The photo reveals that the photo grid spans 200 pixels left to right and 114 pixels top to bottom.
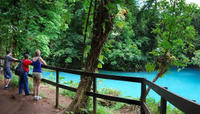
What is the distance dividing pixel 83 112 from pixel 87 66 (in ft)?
3.09

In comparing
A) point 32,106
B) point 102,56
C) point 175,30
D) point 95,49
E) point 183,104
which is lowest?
point 32,106

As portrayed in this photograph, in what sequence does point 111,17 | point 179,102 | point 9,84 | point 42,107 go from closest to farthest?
point 179,102 → point 111,17 → point 42,107 → point 9,84

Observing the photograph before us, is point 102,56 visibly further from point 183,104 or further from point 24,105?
point 24,105

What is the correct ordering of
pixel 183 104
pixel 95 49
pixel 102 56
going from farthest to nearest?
pixel 102 56
pixel 95 49
pixel 183 104

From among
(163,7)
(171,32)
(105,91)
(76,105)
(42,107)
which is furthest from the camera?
(105,91)

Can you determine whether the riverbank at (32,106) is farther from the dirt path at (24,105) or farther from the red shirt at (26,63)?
the red shirt at (26,63)

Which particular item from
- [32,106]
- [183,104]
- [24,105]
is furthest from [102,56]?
[24,105]

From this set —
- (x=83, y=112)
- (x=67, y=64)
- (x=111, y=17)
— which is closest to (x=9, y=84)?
(x=83, y=112)

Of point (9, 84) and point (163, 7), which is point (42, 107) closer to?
point (9, 84)

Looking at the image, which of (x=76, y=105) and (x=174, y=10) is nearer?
(x=76, y=105)

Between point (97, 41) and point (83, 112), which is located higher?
point (97, 41)

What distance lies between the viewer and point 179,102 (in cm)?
113

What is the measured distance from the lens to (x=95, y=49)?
2.78m

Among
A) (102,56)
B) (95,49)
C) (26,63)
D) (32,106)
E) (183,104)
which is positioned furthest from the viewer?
(26,63)
